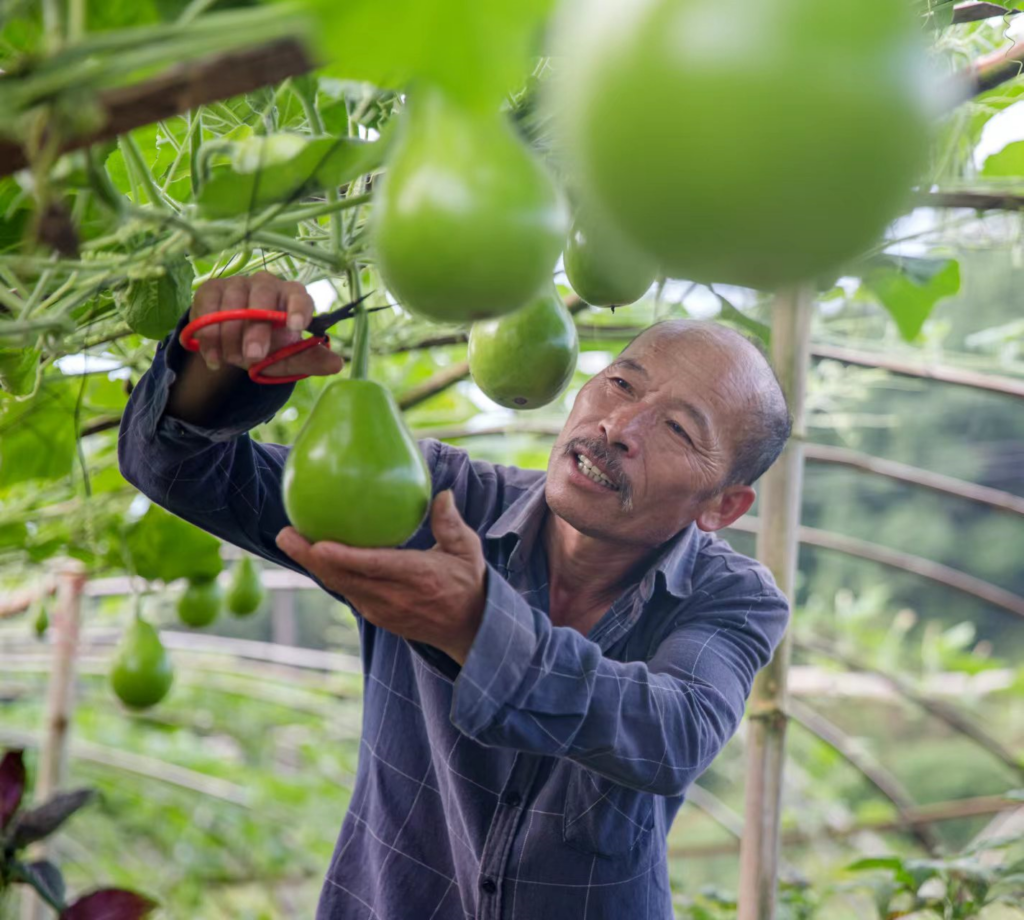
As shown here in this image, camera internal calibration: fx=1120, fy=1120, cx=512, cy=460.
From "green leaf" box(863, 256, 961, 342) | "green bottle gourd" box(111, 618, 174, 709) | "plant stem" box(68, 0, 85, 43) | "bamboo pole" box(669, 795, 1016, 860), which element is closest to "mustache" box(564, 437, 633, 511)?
"green leaf" box(863, 256, 961, 342)

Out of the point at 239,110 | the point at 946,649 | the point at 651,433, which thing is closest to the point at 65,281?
the point at 239,110

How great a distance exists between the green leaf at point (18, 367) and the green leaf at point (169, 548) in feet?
2.66

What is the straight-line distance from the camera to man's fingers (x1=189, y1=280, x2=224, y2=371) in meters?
0.71

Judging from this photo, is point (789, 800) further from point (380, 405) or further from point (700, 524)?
point (380, 405)

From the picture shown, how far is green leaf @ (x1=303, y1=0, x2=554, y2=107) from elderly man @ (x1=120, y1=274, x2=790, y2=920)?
479mm

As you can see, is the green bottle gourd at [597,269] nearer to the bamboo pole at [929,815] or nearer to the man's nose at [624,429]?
the man's nose at [624,429]

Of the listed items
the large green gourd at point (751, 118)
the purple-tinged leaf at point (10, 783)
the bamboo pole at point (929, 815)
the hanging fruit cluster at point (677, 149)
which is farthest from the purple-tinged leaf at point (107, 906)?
the bamboo pole at point (929, 815)

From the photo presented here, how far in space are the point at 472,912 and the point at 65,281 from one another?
831mm

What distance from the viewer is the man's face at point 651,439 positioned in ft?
3.69

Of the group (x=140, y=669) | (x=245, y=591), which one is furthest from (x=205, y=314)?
(x=245, y=591)

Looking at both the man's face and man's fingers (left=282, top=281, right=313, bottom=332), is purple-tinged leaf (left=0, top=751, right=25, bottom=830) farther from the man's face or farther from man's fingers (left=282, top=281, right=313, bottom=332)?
man's fingers (left=282, top=281, right=313, bottom=332)

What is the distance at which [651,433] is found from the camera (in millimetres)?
1169

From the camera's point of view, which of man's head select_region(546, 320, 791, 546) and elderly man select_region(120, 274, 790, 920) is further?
man's head select_region(546, 320, 791, 546)

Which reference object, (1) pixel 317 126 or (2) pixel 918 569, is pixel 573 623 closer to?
(1) pixel 317 126
